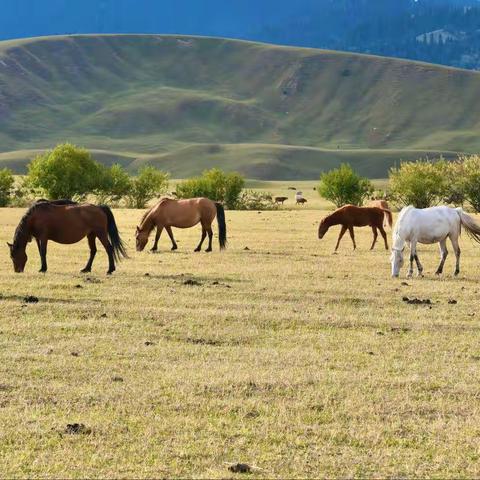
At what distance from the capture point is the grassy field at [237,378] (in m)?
8.28

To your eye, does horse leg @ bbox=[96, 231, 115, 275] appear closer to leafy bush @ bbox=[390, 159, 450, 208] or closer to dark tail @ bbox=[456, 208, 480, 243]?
dark tail @ bbox=[456, 208, 480, 243]

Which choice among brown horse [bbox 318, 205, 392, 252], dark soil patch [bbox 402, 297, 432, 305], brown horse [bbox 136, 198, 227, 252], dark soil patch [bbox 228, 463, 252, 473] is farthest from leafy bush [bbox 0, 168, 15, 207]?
dark soil patch [bbox 228, 463, 252, 473]

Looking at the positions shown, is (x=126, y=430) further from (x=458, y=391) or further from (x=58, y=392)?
(x=458, y=391)

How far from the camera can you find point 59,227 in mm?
23156

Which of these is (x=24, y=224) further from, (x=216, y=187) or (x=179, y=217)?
(x=216, y=187)

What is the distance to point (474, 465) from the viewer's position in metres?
8.05

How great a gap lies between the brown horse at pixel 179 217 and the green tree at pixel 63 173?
151ft

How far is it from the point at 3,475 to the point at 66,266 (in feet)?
60.0

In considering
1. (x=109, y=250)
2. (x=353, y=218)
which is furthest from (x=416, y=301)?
(x=353, y=218)

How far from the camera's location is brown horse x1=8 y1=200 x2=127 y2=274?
75.0 ft

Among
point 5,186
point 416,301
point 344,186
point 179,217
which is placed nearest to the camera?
point 416,301

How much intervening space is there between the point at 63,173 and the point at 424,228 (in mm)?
56279

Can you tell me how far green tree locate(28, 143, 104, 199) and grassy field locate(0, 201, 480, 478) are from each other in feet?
182

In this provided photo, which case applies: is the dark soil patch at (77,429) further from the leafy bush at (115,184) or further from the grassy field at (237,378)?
the leafy bush at (115,184)
